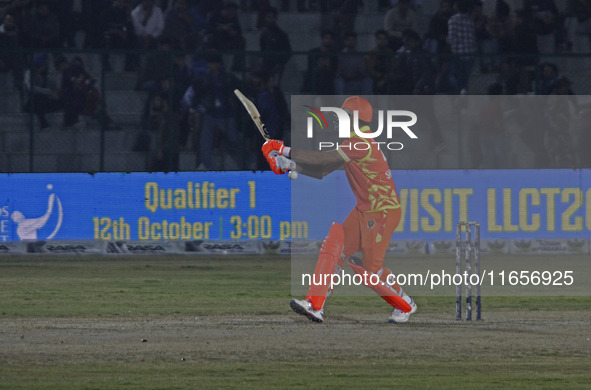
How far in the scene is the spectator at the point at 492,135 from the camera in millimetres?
23359

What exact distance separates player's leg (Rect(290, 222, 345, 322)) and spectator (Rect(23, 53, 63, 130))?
36.8 feet

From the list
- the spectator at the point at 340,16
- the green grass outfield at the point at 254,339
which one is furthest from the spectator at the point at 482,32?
the green grass outfield at the point at 254,339

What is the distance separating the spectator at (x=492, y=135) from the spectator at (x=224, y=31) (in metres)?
6.09

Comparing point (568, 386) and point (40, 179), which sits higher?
point (40, 179)

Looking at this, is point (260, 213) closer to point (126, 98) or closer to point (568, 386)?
point (126, 98)

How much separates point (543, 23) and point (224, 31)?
7.87 meters

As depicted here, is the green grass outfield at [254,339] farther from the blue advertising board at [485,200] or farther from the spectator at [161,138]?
the spectator at [161,138]

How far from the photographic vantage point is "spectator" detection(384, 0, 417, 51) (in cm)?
2606

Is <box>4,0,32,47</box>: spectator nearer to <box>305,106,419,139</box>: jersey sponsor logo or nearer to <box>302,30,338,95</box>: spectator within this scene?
<box>302,30,338,95</box>: spectator

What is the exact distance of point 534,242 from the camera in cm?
2272

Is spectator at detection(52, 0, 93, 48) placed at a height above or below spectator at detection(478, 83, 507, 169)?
above

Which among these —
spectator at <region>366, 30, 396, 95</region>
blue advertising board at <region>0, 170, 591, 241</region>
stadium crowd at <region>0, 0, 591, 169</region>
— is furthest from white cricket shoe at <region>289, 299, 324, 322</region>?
spectator at <region>366, 30, 396, 95</region>

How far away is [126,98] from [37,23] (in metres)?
Answer: 3.31

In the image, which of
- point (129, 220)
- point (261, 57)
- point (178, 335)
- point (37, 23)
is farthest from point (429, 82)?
point (178, 335)
